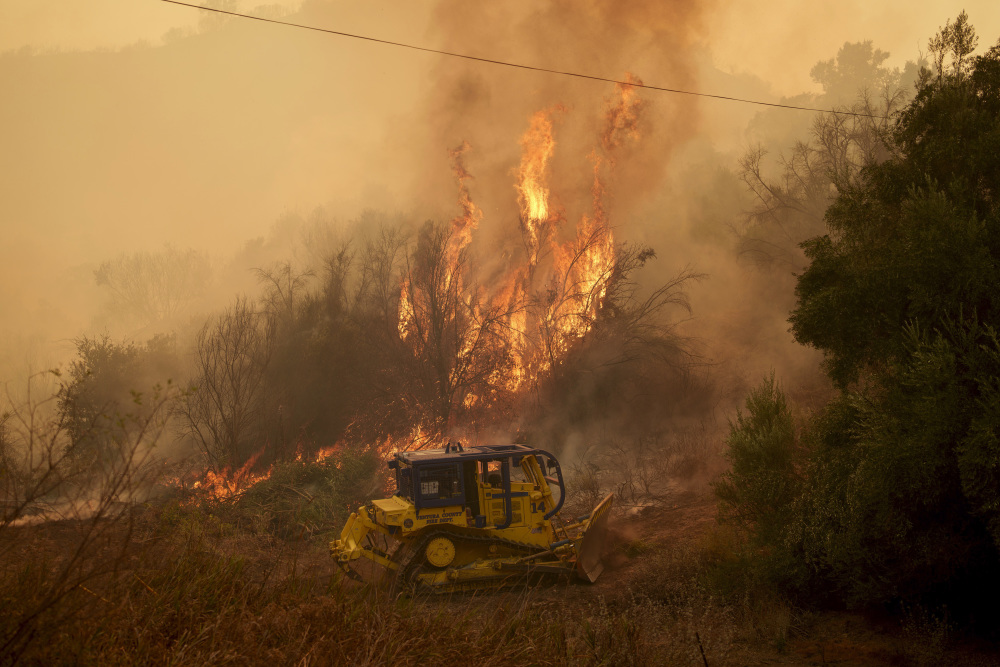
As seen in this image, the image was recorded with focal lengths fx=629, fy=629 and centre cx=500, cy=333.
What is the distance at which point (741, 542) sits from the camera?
12.5 meters

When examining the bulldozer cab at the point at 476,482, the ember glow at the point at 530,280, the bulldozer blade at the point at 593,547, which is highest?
the ember glow at the point at 530,280

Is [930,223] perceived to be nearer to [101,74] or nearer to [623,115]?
[623,115]

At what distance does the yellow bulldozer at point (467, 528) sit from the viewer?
10945mm

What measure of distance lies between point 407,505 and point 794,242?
83.5 feet

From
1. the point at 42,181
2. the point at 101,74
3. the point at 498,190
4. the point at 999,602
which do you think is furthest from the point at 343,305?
the point at 101,74

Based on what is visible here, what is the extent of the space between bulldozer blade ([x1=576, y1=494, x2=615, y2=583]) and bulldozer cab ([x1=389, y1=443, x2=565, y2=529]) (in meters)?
0.81

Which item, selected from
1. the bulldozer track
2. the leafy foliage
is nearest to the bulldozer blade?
the bulldozer track

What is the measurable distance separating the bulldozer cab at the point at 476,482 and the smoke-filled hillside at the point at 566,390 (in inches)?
3.7

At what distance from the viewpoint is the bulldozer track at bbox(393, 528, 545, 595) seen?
1062 centimetres

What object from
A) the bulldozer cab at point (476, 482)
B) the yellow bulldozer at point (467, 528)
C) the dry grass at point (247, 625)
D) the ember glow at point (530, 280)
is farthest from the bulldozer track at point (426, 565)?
the ember glow at point (530, 280)

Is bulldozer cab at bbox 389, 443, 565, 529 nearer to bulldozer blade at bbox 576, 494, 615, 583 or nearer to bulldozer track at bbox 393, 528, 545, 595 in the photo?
bulldozer track at bbox 393, 528, 545, 595

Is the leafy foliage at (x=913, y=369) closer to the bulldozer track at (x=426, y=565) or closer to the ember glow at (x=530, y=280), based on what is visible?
the bulldozer track at (x=426, y=565)

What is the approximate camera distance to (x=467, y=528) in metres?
11.3

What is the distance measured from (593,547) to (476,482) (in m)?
2.73
